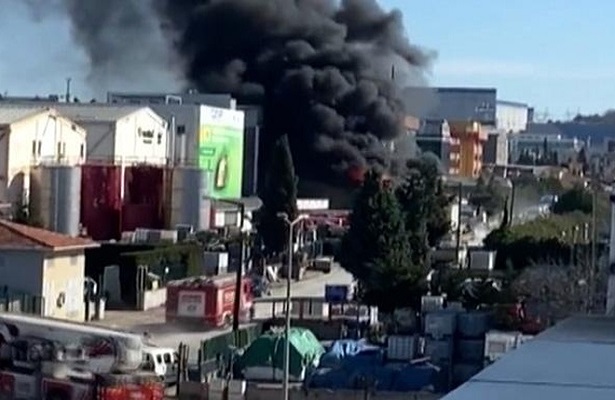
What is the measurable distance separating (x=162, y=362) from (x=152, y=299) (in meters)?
8.75

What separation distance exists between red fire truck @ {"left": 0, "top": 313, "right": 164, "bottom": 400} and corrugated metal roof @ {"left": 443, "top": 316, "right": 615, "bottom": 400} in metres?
10.2

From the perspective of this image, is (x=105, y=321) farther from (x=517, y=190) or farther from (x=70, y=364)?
(x=517, y=190)

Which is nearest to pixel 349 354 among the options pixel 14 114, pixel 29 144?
pixel 29 144

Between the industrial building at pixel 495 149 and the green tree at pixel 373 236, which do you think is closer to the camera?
the green tree at pixel 373 236

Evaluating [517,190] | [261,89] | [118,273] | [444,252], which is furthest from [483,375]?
[517,190]

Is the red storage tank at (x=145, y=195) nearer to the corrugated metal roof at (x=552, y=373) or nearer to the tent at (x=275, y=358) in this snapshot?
the tent at (x=275, y=358)

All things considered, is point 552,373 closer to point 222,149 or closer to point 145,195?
point 145,195

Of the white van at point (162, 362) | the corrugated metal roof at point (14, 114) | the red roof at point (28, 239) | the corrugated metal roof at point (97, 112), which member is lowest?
the white van at point (162, 362)

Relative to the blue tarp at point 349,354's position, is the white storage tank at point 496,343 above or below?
above

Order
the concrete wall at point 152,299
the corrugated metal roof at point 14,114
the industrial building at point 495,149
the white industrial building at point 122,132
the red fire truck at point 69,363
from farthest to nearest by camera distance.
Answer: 1. the industrial building at point 495,149
2. the white industrial building at point 122,132
3. the corrugated metal roof at point 14,114
4. the concrete wall at point 152,299
5. the red fire truck at point 69,363

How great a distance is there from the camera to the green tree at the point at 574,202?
4000 centimetres

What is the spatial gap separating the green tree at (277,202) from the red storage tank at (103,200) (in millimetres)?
3370

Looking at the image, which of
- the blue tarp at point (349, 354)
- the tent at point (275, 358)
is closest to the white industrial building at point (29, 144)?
the tent at point (275, 358)

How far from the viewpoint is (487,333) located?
55.7 feet
